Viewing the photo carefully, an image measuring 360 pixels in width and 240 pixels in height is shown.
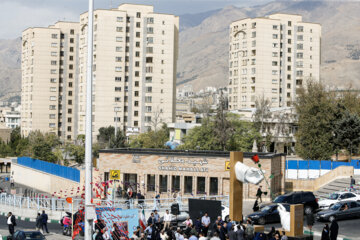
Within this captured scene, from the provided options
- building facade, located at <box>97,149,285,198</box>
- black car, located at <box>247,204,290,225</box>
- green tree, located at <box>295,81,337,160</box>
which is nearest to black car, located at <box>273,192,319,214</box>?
black car, located at <box>247,204,290,225</box>

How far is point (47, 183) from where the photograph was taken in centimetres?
6744

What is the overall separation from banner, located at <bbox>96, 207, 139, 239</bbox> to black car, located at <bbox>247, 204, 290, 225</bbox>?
27.9 ft

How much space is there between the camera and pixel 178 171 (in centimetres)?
4519

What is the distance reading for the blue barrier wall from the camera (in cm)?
5909

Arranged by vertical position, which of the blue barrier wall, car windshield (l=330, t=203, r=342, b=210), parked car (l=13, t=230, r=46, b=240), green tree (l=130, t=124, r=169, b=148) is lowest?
the blue barrier wall

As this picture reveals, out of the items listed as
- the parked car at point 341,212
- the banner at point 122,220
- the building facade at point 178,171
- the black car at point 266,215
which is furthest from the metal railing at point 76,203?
the banner at point 122,220

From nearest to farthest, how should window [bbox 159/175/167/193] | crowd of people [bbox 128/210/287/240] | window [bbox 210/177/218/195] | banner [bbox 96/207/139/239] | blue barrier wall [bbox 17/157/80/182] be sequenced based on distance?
1. crowd of people [bbox 128/210/287/240]
2. banner [bbox 96/207/139/239]
3. window [bbox 210/177/218/195]
4. window [bbox 159/175/167/193]
5. blue barrier wall [bbox 17/157/80/182]

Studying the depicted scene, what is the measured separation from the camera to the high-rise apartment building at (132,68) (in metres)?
106

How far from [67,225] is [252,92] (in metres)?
96.7

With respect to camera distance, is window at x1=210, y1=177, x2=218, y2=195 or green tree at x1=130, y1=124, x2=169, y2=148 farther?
green tree at x1=130, y1=124, x2=169, y2=148

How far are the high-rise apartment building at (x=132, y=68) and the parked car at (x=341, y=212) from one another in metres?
74.4

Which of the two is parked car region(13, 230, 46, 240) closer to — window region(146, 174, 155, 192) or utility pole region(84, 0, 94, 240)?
utility pole region(84, 0, 94, 240)

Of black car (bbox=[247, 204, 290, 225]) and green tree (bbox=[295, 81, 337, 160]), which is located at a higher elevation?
green tree (bbox=[295, 81, 337, 160])

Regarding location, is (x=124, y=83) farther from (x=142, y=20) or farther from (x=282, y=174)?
(x=282, y=174)
